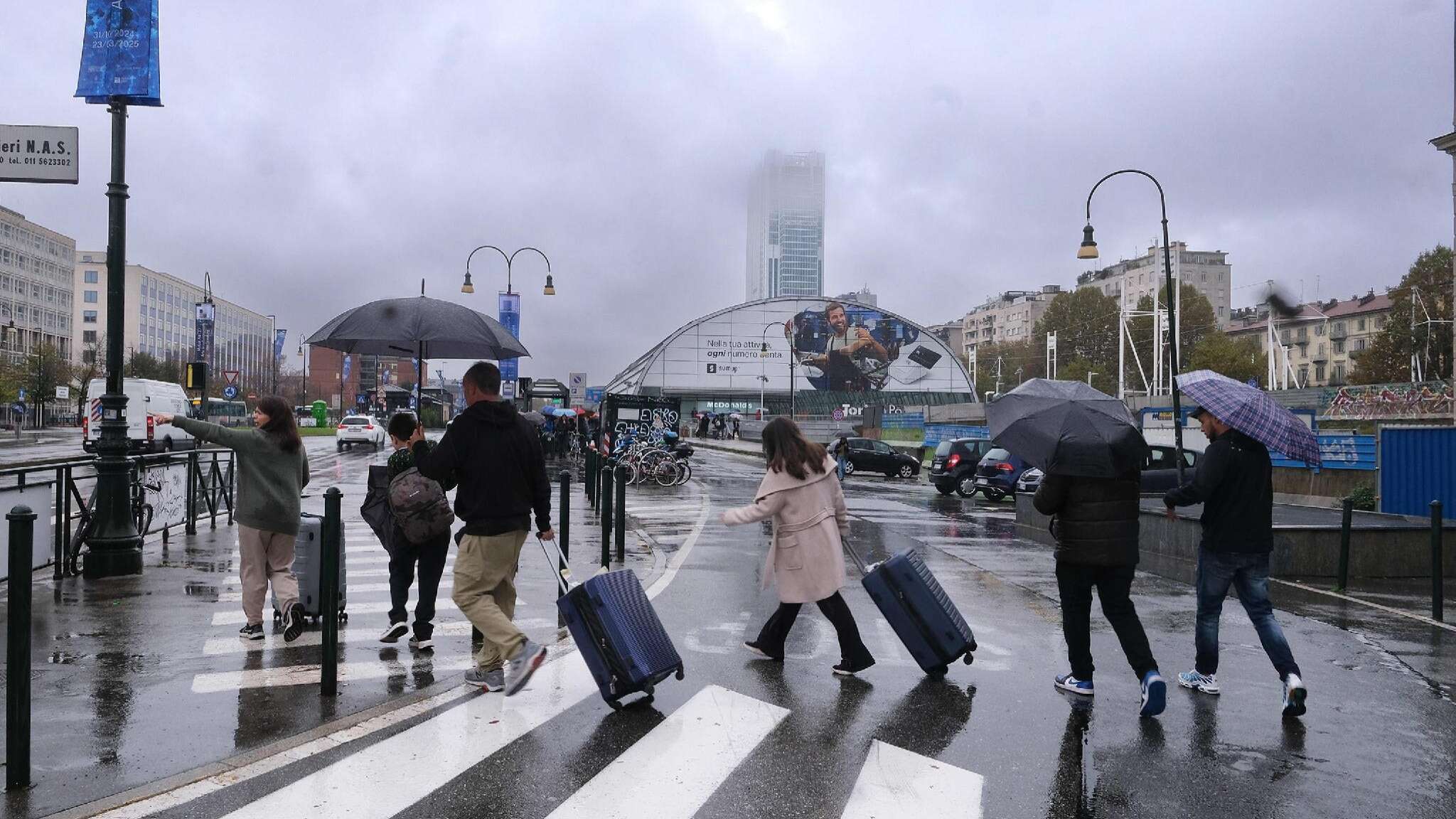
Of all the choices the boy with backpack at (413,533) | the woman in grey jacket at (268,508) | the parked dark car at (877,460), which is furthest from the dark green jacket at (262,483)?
the parked dark car at (877,460)

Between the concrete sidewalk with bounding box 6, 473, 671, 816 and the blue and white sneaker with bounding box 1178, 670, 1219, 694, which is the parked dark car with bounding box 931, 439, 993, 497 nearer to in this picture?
the concrete sidewalk with bounding box 6, 473, 671, 816

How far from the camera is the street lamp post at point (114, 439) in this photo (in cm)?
1002

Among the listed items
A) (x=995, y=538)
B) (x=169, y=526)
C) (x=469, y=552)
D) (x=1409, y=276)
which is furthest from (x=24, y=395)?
(x=1409, y=276)

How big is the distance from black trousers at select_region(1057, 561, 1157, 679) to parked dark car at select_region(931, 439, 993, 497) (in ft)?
64.1

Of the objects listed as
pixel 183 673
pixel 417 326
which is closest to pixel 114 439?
pixel 417 326

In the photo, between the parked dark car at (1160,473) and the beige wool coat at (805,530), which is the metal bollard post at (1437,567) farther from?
the parked dark car at (1160,473)

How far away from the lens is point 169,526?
13750 mm

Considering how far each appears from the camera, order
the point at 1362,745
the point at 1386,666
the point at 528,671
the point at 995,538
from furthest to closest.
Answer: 1. the point at 995,538
2. the point at 1386,666
3. the point at 528,671
4. the point at 1362,745

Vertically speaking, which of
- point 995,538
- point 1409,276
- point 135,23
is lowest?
point 995,538

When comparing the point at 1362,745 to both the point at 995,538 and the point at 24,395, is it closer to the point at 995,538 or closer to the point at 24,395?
the point at 995,538

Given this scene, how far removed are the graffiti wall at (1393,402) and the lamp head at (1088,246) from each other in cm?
1613

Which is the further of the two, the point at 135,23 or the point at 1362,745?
the point at 135,23

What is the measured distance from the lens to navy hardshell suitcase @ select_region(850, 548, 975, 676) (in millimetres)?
6680

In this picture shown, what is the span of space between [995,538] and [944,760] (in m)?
11.3
